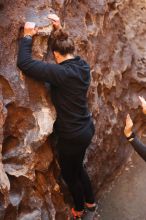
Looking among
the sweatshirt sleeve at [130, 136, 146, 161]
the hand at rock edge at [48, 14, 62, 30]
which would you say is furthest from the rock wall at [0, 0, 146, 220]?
the sweatshirt sleeve at [130, 136, 146, 161]

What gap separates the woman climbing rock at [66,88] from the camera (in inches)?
118

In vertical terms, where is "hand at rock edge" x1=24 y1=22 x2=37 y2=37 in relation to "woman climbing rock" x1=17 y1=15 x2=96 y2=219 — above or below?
above

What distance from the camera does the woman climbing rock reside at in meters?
2.99

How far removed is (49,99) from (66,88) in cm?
21

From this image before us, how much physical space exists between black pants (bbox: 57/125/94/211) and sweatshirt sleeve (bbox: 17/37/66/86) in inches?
20.3

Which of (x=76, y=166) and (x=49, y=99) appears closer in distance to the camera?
(x=49, y=99)

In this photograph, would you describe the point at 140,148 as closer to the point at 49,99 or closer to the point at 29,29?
the point at 49,99

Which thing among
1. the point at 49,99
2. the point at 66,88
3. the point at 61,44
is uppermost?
the point at 61,44

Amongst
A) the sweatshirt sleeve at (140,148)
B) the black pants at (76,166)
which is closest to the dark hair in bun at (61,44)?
the black pants at (76,166)

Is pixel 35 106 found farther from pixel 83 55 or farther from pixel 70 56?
pixel 83 55

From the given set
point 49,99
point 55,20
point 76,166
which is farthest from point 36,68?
point 76,166

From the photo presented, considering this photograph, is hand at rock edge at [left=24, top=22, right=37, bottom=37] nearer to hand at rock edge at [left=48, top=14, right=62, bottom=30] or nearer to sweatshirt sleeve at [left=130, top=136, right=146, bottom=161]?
hand at rock edge at [left=48, top=14, right=62, bottom=30]

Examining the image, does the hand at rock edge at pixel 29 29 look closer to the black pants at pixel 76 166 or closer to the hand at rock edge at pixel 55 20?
the hand at rock edge at pixel 55 20

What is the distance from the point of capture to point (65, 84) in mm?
3057
